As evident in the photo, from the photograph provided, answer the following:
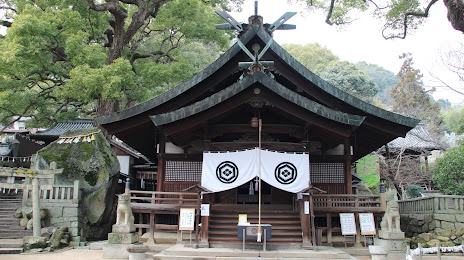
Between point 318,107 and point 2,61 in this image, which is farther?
point 2,61

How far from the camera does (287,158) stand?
440 inches

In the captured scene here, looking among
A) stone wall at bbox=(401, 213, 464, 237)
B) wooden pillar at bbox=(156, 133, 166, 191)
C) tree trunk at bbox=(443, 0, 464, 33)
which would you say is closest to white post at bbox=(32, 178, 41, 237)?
wooden pillar at bbox=(156, 133, 166, 191)

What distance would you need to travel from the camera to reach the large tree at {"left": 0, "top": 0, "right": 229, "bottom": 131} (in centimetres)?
1680

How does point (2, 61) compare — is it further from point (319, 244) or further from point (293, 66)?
point (319, 244)

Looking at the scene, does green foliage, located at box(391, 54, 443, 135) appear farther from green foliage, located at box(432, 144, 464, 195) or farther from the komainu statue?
the komainu statue

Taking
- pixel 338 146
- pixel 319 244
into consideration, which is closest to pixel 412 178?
pixel 338 146

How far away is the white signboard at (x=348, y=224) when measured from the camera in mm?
11789

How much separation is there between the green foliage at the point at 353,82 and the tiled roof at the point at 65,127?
1049 inches

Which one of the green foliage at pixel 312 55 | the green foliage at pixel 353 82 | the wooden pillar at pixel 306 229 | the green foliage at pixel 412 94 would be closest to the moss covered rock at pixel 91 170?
the wooden pillar at pixel 306 229

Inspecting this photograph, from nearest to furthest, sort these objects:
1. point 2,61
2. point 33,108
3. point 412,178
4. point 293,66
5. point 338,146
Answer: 1. point 293,66
2. point 338,146
3. point 2,61
4. point 33,108
5. point 412,178

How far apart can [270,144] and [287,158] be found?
0.71 metres

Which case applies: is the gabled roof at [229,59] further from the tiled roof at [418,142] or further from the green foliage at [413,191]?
the tiled roof at [418,142]

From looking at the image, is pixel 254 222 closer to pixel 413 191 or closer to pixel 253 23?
pixel 253 23

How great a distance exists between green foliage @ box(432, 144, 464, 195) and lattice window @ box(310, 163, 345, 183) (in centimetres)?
830
